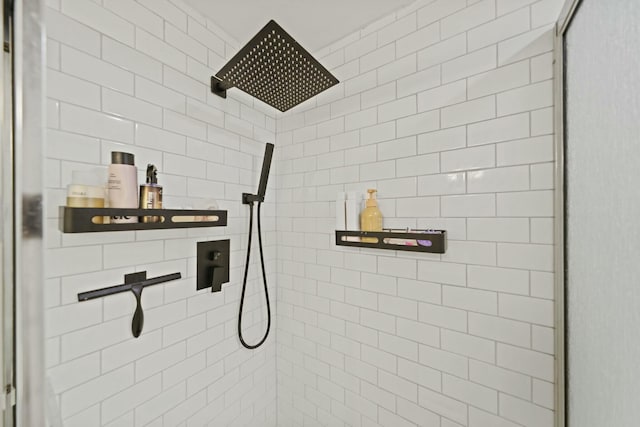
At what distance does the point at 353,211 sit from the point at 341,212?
60 millimetres

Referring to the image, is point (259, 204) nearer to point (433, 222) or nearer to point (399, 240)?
point (399, 240)

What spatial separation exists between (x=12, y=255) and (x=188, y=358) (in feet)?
2.94

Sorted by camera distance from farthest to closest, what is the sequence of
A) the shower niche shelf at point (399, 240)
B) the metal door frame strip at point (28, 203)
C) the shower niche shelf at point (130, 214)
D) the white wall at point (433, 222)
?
the shower niche shelf at point (399, 240)
the white wall at point (433, 222)
the shower niche shelf at point (130, 214)
the metal door frame strip at point (28, 203)

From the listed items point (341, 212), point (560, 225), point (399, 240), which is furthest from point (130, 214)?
point (560, 225)

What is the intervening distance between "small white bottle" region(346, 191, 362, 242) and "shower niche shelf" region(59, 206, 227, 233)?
571mm

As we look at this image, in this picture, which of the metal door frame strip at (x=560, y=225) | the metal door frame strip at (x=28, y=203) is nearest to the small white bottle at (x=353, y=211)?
the metal door frame strip at (x=560, y=225)

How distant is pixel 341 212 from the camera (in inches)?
48.7

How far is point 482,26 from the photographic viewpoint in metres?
0.96

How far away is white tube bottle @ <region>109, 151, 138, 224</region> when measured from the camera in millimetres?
797

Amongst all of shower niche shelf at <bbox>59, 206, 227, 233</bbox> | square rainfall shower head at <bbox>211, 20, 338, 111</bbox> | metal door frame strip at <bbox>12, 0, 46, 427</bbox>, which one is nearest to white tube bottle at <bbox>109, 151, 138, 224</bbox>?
shower niche shelf at <bbox>59, 206, 227, 233</bbox>

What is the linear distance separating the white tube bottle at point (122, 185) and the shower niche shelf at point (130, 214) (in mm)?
18

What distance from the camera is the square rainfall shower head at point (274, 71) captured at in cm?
89

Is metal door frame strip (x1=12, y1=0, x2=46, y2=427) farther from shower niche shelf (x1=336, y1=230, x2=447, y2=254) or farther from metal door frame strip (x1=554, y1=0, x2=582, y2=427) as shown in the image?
metal door frame strip (x1=554, y1=0, x2=582, y2=427)

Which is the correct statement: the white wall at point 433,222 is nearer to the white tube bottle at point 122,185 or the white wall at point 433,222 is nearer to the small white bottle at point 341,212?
the small white bottle at point 341,212
